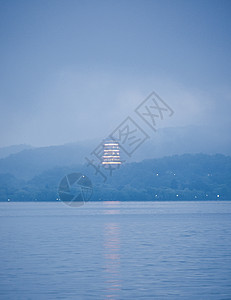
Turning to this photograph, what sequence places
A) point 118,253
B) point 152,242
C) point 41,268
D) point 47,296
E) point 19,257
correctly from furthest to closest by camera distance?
point 152,242
point 118,253
point 19,257
point 41,268
point 47,296

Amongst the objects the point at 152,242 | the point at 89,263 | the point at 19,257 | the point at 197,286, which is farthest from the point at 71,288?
the point at 152,242

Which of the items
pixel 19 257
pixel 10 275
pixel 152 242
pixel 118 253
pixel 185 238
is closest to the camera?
pixel 10 275

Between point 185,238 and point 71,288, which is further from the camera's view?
point 185,238

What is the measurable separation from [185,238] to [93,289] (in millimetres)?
25594

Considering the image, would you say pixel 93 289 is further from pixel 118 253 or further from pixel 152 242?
pixel 152 242

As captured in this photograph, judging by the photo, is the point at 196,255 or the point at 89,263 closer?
the point at 89,263

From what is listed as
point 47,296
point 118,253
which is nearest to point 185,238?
point 118,253

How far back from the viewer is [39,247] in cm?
3966

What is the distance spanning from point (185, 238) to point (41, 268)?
20.9 metres

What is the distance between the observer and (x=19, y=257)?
33188 millimetres

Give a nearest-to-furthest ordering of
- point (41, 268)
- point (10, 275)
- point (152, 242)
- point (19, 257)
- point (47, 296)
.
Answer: point (47, 296) < point (10, 275) < point (41, 268) < point (19, 257) < point (152, 242)

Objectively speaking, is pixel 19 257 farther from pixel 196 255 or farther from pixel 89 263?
pixel 196 255

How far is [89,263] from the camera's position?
3042 cm

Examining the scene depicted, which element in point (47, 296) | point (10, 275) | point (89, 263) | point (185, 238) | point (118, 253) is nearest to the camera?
point (47, 296)
